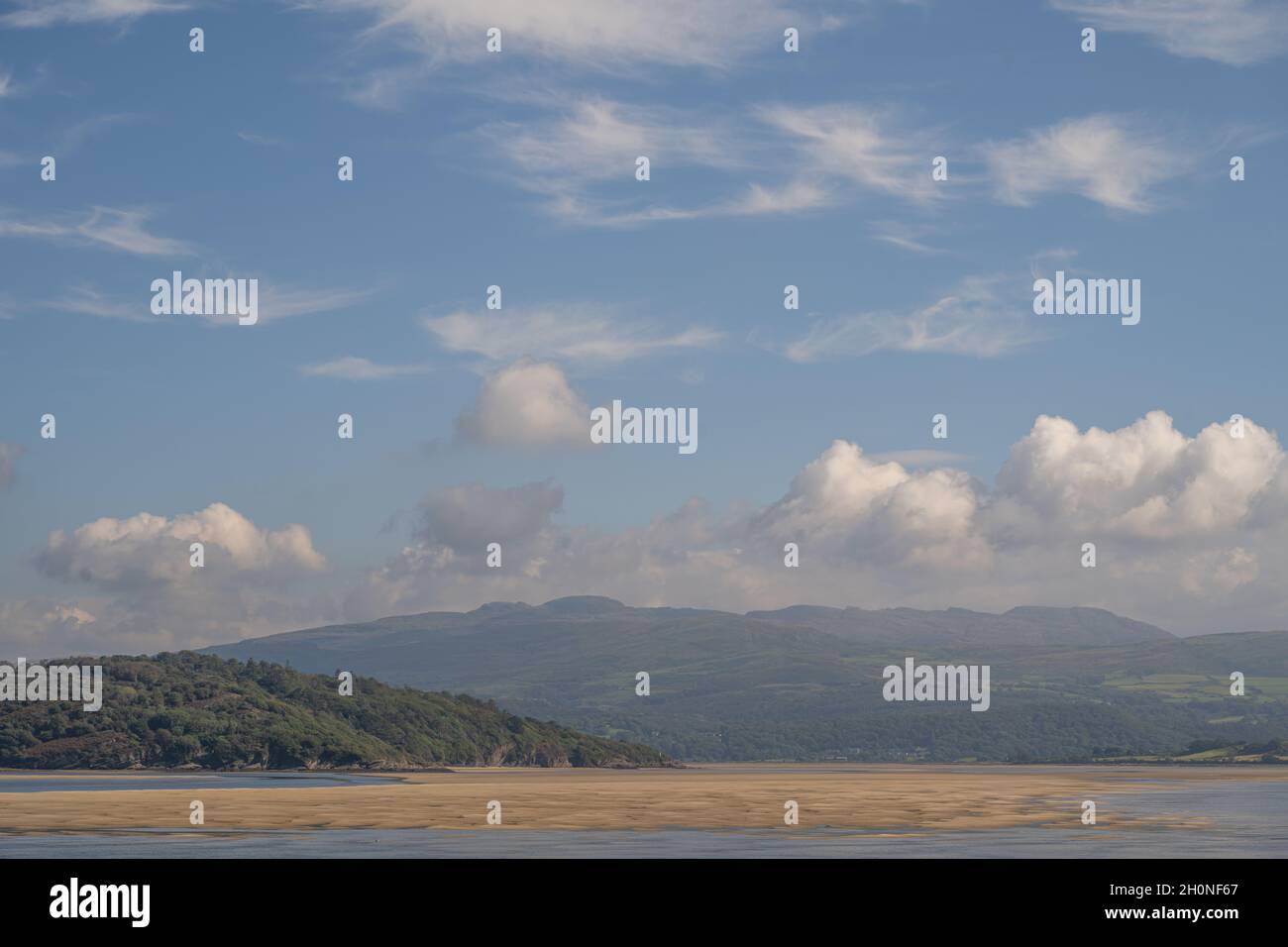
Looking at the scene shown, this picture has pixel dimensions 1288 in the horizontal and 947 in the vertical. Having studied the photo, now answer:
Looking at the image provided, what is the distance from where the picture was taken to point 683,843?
7944 centimetres

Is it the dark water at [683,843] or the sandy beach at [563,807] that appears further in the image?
the sandy beach at [563,807]

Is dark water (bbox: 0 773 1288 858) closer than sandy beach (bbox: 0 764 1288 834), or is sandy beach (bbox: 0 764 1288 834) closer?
dark water (bbox: 0 773 1288 858)

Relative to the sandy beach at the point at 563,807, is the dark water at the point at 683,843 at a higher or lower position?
higher

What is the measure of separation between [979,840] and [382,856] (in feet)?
105

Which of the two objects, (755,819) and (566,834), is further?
(755,819)

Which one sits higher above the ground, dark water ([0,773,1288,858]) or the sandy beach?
dark water ([0,773,1288,858])

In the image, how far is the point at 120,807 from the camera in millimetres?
117062

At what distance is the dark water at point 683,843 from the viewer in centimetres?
7144

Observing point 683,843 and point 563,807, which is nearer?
point 683,843

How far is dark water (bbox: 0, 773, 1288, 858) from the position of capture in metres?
71.4

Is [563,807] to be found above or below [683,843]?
below
